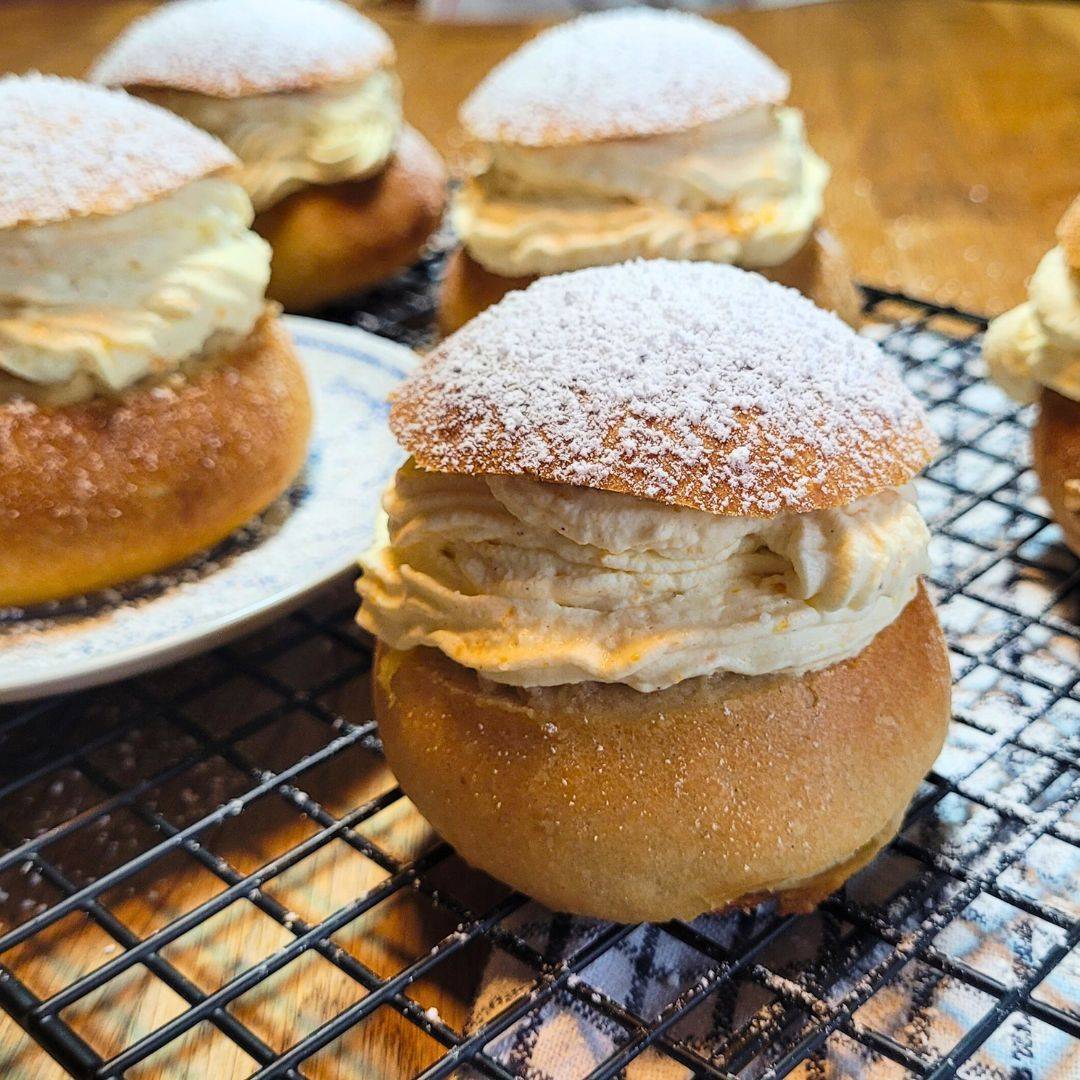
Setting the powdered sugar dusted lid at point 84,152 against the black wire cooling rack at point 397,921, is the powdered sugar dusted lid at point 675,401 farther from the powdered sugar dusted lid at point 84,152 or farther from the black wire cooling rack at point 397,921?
the powdered sugar dusted lid at point 84,152

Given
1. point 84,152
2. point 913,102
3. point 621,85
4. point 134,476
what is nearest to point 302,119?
point 621,85

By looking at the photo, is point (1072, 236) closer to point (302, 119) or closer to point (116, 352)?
point (116, 352)

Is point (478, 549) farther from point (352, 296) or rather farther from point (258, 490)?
point (352, 296)

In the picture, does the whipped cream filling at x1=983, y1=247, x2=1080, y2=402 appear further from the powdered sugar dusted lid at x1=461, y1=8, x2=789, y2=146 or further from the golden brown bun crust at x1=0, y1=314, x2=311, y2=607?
the golden brown bun crust at x1=0, y1=314, x2=311, y2=607

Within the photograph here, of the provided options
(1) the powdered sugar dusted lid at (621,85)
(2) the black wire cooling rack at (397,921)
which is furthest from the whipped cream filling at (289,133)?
(2) the black wire cooling rack at (397,921)

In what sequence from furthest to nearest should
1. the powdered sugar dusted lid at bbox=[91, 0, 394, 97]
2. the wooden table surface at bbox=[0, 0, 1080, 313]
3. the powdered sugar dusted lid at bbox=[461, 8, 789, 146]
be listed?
the wooden table surface at bbox=[0, 0, 1080, 313]
the powdered sugar dusted lid at bbox=[91, 0, 394, 97]
the powdered sugar dusted lid at bbox=[461, 8, 789, 146]

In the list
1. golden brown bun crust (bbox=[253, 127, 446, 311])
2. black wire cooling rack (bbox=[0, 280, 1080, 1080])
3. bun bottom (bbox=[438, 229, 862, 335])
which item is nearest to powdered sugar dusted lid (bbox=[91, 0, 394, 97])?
golden brown bun crust (bbox=[253, 127, 446, 311])

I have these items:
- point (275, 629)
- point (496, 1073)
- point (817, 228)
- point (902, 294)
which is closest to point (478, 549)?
point (496, 1073)
